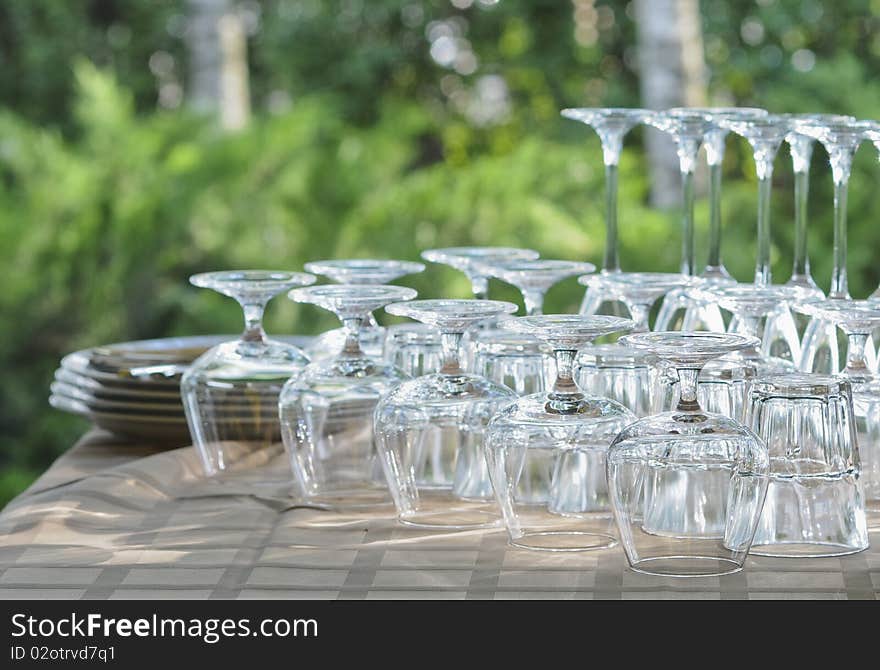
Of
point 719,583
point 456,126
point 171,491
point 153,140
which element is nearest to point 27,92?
point 456,126

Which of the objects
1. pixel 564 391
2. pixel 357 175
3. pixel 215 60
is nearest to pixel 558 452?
pixel 564 391

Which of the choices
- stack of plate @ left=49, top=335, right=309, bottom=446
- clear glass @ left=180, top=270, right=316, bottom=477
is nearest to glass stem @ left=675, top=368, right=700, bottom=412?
clear glass @ left=180, top=270, right=316, bottom=477

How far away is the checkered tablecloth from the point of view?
1247 millimetres

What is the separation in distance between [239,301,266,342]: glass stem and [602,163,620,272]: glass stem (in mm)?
410

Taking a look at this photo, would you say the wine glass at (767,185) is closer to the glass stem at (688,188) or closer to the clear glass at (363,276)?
the glass stem at (688,188)

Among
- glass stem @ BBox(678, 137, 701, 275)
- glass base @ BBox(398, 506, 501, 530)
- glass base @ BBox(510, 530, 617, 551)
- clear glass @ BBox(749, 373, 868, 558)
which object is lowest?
glass base @ BBox(398, 506, 501, 530)

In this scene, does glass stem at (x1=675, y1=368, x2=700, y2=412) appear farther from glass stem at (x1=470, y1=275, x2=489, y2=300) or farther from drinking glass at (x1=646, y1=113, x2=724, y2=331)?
glass stem at (x1=470, y1=275, x2=489, y2=300)

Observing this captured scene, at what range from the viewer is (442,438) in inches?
59.5

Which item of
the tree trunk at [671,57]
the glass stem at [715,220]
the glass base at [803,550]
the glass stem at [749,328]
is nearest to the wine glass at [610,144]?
the glass stem at [715,220]

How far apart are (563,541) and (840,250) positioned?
0.47 m

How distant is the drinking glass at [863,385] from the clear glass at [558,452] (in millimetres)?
219

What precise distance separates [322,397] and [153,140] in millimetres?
2871
